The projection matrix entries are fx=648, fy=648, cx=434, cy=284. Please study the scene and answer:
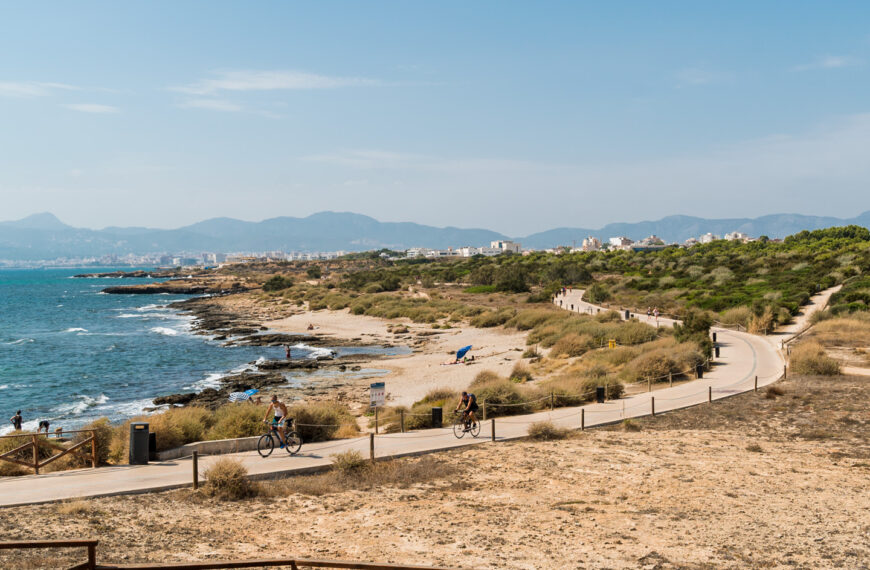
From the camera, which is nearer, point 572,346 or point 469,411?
point 469,411

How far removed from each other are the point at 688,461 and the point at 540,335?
28.9 metres

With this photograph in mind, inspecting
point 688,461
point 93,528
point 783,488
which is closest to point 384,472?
point 93,528

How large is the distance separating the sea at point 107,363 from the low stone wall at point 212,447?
1423 centimetres

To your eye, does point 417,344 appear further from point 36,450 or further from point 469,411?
point 36,450

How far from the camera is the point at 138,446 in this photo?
1559 centimetres

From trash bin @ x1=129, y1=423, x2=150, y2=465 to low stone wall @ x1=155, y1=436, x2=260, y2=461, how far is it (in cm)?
65

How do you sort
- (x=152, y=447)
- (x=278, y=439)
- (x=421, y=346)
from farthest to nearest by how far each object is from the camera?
(x=421, y=346) < (x=278, y=439) < (x=152, y=447)

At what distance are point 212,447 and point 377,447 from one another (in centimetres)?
434

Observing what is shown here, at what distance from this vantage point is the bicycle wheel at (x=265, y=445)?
55.4 ft

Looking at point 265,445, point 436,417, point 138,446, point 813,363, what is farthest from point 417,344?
point 138,446

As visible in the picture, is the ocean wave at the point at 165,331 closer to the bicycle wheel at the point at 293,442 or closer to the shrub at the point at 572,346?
the shrub at the point at 572,346

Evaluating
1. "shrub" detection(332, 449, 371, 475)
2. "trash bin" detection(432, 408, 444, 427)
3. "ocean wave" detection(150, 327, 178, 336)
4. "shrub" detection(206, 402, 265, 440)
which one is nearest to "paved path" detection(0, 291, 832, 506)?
"shrub" detection(332, 449, 371, 475)

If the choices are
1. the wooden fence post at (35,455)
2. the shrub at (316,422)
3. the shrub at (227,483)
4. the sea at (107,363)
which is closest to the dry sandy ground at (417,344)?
the sea at (107,363)

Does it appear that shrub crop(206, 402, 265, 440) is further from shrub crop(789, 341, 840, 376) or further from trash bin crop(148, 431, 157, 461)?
shrub crop(789, 341, 840, 376)
